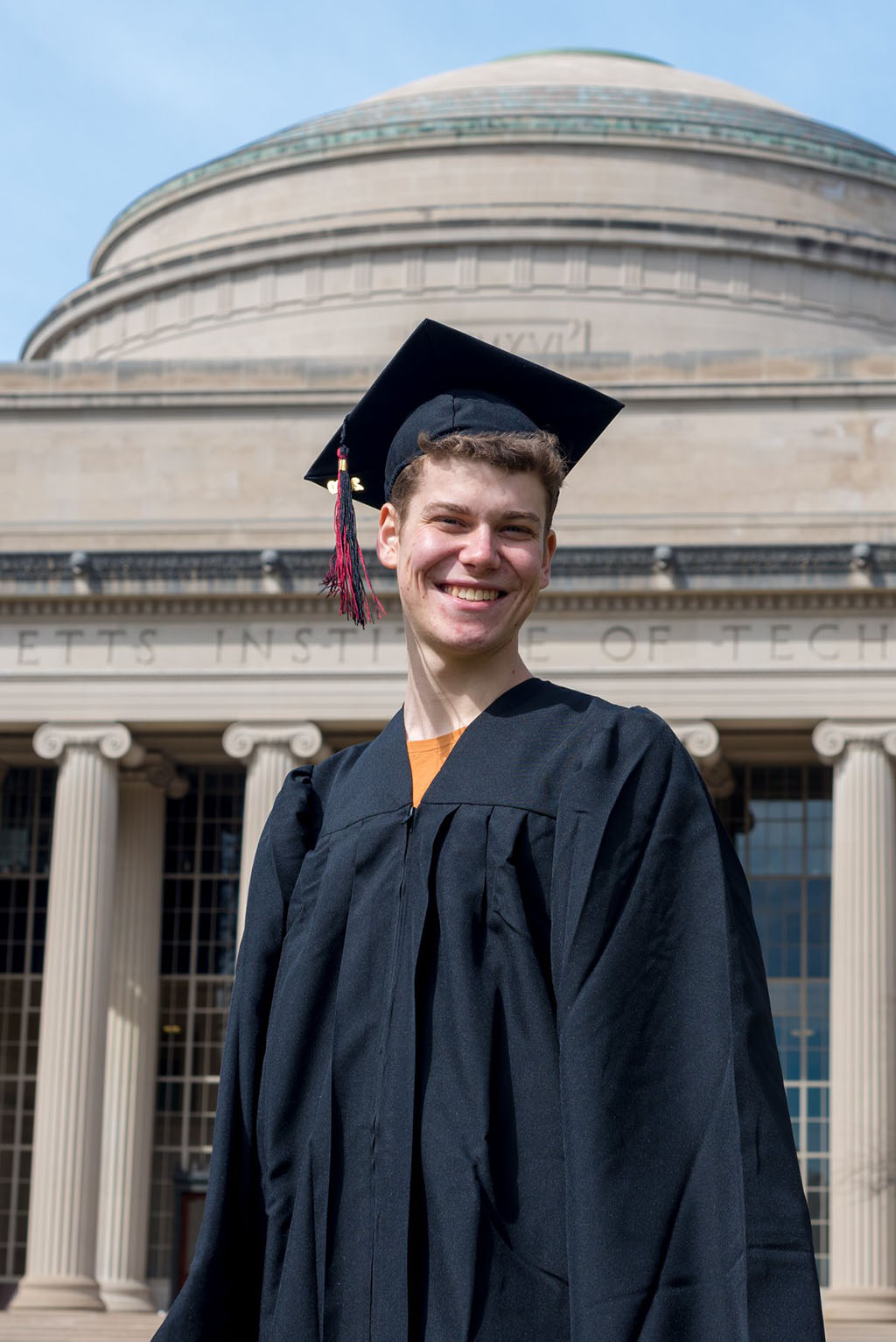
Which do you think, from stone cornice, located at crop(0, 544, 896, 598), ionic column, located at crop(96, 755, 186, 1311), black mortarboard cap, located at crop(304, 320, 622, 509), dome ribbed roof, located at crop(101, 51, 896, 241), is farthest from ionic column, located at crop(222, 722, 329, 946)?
black mortarboard cap, located at crop(304, 320, 622, 509)

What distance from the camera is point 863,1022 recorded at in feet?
126

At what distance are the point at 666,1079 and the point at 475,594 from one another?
139 cm

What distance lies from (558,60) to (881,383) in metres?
27.2

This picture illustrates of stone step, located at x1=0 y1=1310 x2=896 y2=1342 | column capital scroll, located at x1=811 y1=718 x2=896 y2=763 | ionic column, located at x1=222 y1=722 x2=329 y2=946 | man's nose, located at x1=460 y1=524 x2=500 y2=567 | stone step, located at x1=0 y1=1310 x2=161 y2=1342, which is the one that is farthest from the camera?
ionic column, located at x1=222 y1=722 x2=329 y2=946

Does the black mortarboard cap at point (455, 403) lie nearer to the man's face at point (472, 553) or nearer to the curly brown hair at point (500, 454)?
the curly brown hair at point (500, 454)

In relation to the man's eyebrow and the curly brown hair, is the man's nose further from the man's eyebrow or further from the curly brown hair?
the curly brown hair

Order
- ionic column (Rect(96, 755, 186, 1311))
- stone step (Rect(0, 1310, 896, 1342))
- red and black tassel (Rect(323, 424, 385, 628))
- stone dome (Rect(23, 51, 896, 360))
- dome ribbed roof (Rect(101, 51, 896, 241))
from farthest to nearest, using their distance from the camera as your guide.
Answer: dome ribbed roof (Rect(101, 51, 896, 241)) < stone dome (Rect(23, 51, 896, 360)) < ionic column (Rect(96, 755, 186, 1311)) < stone step (Rect(0, 1310, 896, 1342)) < red and black tassel (Rect(323, 424, 385, 628))

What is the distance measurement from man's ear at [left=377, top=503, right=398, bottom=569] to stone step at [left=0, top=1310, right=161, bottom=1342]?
3140cm

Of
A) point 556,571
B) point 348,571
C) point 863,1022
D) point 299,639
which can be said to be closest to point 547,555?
point 348,571

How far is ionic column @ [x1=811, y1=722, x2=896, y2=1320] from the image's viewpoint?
124 feet

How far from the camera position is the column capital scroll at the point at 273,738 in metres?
41.1

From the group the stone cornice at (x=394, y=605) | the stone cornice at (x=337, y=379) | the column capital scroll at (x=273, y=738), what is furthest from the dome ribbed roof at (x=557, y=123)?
the column capital scroll at (x=273, y=738)

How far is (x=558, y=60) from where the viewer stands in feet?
218

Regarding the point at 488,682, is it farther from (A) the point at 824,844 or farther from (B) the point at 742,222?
(B) the point at 742,222
